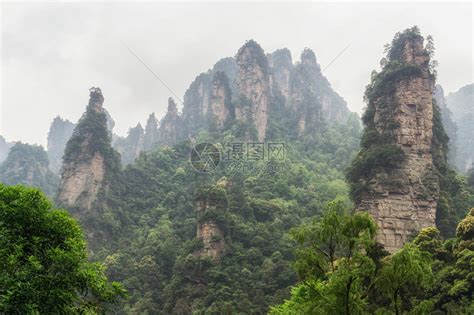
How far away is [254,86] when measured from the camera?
8994 cm

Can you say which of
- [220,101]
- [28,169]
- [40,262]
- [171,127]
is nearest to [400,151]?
[40,262]

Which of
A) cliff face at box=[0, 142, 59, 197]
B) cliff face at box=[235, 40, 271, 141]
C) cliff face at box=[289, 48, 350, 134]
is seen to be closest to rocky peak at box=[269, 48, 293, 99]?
cliff face at box=[289, 48, 350, 134]

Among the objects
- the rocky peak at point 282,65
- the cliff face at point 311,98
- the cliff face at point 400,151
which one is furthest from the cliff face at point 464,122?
the cliff face at point 400,151

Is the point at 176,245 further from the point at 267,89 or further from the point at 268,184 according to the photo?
the point at 267,89

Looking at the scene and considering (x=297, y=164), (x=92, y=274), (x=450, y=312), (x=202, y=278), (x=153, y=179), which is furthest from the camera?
(x=297, y=164)

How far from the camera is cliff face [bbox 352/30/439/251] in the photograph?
37219mm

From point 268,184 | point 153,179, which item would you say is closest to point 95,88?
point 153,179

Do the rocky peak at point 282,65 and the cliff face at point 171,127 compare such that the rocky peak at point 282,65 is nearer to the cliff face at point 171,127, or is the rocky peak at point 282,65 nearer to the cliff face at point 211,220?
the cliff face at point 171,127

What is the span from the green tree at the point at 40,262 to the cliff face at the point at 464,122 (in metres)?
86.5

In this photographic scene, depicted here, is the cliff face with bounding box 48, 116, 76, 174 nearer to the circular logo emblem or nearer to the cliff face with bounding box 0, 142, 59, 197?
the cliff face with bounding box 0, 142, 59, 197

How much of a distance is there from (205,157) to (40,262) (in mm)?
59480

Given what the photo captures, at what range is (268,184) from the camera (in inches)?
2486

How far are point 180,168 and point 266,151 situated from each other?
50.6ft

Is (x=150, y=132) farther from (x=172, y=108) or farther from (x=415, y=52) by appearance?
(x=415, y=52)
